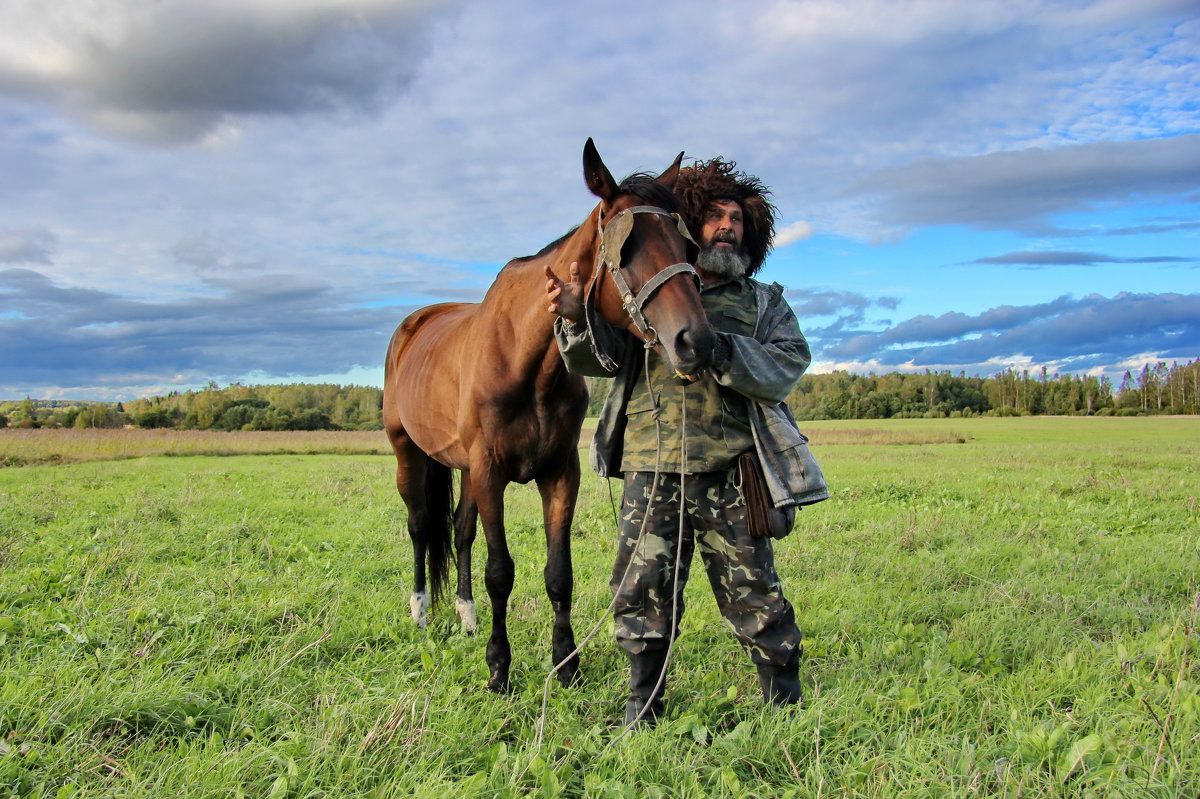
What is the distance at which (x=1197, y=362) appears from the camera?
75438 mm

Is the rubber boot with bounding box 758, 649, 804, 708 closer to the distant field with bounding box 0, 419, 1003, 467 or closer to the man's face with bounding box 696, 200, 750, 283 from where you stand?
the man's face with bounding box 696, 200, 750, 283

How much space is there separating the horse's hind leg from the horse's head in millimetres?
2378

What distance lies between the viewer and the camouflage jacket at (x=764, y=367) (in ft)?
8.95

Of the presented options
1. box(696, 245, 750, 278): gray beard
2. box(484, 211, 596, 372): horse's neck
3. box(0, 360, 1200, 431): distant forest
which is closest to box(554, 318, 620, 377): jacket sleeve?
box(484, 211, 596, 372): horse's neck

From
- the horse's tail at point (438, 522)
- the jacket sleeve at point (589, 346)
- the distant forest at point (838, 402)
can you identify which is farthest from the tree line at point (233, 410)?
the jacket sleeve at point (589, 346)

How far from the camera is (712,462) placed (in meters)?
2.95

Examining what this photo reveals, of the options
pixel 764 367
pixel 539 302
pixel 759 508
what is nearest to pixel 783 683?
pixel 759 508

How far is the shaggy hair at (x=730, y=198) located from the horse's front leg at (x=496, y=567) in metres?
1.66

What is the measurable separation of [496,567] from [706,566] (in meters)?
1.25

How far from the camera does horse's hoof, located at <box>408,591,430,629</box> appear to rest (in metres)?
4.69

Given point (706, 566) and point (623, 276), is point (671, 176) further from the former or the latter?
point (706, 566)

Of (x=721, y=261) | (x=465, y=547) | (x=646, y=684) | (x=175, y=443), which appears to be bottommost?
(x=646, y=684)

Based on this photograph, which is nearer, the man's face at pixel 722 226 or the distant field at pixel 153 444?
the man's face at pixel 722 226

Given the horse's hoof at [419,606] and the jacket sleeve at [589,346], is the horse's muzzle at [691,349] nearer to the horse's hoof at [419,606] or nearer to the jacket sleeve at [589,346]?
the jacket sleeve at [589,346]
